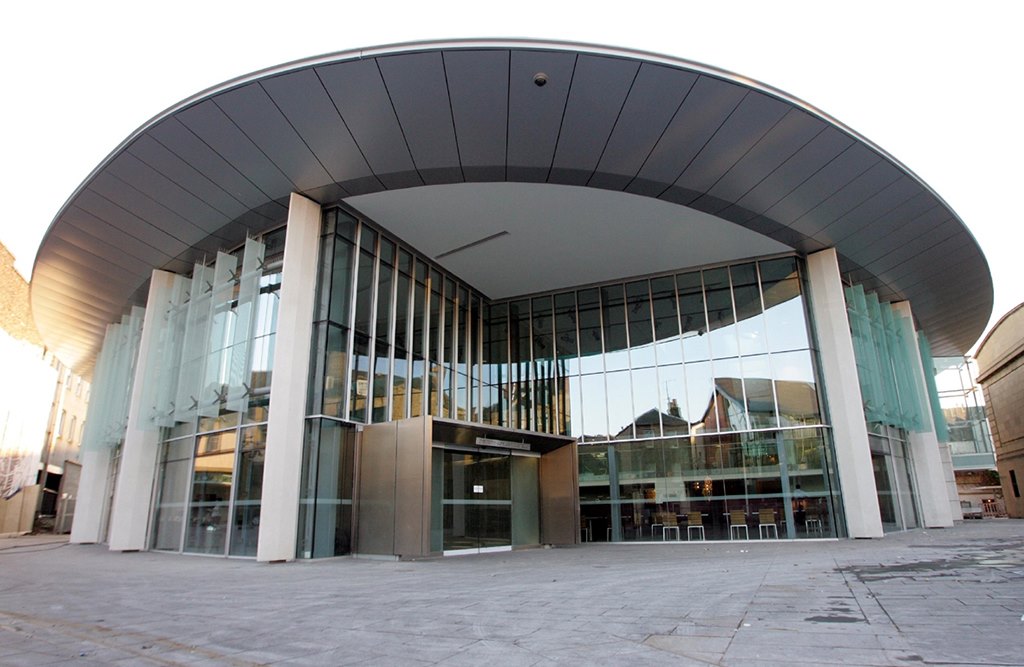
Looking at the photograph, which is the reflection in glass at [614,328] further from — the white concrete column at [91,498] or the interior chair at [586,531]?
the white concrete column at [91,498]

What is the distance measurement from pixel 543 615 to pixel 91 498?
23248 mm

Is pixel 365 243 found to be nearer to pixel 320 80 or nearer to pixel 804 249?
pixel 320 80

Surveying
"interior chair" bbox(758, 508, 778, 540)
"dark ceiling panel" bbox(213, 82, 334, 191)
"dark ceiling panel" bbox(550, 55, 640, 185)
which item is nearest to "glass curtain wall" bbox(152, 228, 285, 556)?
"dark ceiling panel" bbox(213, 82, 334, 191)

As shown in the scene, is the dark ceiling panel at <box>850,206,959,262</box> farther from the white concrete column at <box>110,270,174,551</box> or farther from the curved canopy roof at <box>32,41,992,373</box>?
the white concrete column at <box>110,270,174,551</box>

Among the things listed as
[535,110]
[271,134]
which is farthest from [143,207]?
[535,110]

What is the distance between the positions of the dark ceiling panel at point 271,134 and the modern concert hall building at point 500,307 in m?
0.06

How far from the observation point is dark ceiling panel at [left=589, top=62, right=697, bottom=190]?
37.2 ft

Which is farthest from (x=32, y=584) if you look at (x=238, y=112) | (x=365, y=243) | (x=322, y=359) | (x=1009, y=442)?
(x=1009, y=442)

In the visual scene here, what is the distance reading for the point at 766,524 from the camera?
17.1 metres

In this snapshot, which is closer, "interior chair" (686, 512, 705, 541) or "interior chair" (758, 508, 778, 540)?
"interior chair" (758, 508, 778, 540)

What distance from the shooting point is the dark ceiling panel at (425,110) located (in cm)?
1107

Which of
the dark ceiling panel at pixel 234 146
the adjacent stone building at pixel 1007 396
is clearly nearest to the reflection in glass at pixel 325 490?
the dark ceiling panel at pixel 234 146

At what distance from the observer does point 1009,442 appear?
35500 millimetres

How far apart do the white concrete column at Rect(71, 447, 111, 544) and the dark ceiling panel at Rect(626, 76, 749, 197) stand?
21.6 metres
